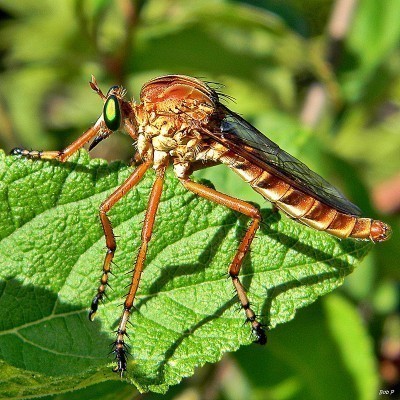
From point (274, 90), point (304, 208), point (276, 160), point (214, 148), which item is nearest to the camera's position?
point (304, 208)

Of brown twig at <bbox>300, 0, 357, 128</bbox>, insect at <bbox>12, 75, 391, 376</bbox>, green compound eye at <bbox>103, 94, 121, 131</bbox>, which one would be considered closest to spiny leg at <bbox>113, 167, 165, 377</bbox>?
insect at <bbox>12, 75, 391, 376</bbox>

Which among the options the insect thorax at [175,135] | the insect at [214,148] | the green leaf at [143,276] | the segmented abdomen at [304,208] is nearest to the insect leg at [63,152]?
the insect at [214,148]

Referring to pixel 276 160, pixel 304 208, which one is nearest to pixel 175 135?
pixel 276 160

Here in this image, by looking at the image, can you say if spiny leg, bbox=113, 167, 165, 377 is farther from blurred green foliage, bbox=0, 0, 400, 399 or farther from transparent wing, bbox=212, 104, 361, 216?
blurred green foliage, bbox=0, 0, 400, 399

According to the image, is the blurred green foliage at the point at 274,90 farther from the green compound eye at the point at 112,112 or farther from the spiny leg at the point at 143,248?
the spiny leg at the point at 143,248

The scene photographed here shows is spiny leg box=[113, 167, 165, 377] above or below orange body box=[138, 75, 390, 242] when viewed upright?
below

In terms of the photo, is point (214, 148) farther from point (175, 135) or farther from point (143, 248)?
point (143, 248)

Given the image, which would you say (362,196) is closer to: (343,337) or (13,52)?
(343,337)
